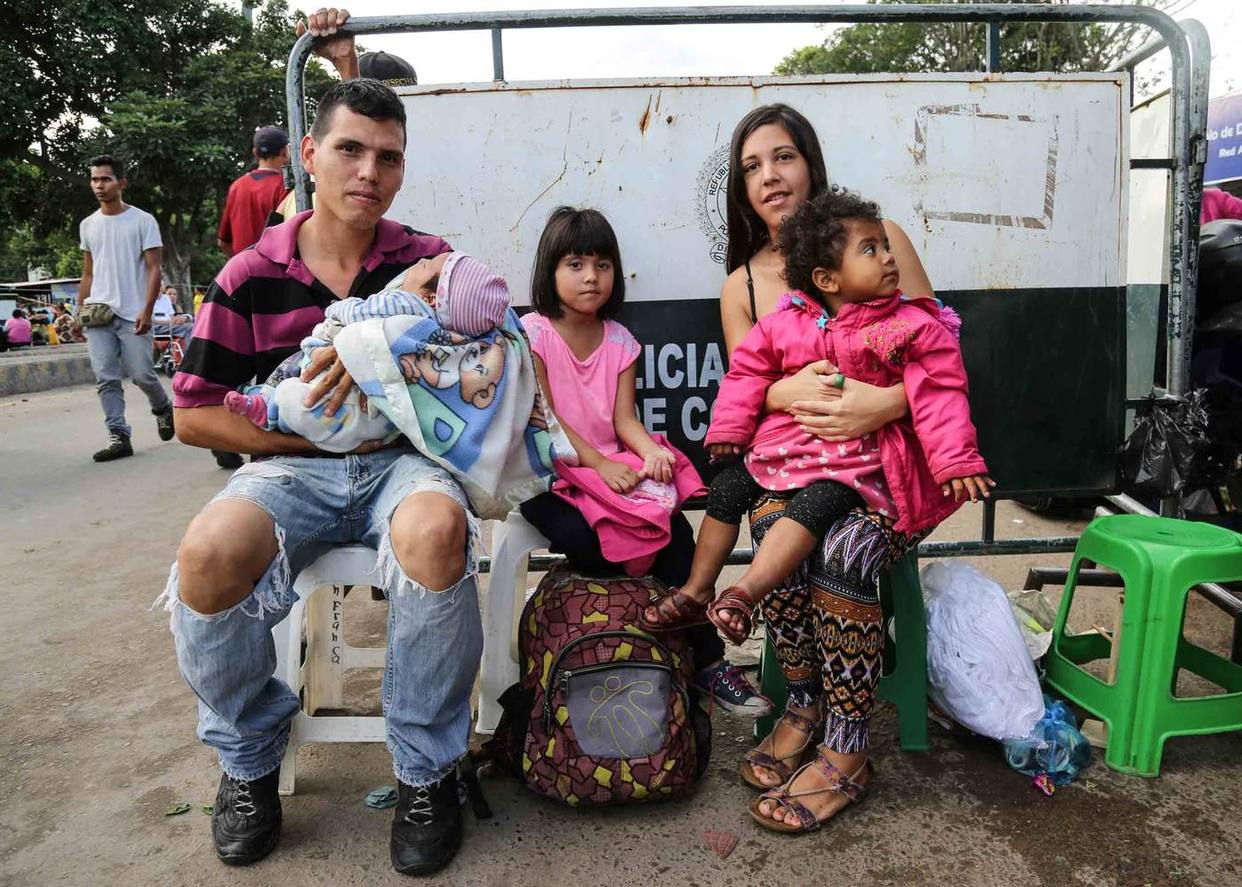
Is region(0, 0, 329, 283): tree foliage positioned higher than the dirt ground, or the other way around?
region(0, 0, 329, 283): tree foliage

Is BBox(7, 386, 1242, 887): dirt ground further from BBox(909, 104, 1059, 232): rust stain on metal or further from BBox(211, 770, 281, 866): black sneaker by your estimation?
BBox(909, 104, 1059, 232): rust stain on metal

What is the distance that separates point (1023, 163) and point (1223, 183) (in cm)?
1156

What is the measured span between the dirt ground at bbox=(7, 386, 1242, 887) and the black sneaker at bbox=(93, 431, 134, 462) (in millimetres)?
3782

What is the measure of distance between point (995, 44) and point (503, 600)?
83.7 inches

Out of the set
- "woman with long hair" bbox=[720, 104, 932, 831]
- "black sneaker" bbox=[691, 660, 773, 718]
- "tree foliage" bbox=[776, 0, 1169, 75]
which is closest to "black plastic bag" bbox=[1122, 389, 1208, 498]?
"woman with long hair" bbox=[720, 104, 932, 831]

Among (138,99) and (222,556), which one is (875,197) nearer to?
(222,556)

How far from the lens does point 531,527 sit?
2.19 m

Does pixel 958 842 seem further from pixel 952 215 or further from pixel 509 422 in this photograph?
pixel 952 215

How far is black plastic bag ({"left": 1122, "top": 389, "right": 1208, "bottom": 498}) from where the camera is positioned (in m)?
2.56

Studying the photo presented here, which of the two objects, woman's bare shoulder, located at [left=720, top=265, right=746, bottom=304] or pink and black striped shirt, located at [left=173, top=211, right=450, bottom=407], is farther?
woman's bare shoulder, located at [left=720, top=265, right=746, bottom=304]

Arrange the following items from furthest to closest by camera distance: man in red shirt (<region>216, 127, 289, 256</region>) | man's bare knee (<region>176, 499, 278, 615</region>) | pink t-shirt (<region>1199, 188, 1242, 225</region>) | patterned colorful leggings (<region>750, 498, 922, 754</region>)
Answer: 1. man in red shirt (<region>216, 127, 289, 256</region>)
2. pink t-shirt (<region>1199, 188, 1242, 225</region>)
3. patterned colorful leggings (<region>750, 498, 922, 754</region>)
4. man's bare knee (<region>176, 499, 278, 615</region>)

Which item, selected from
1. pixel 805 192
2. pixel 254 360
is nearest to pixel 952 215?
pixel 805 192

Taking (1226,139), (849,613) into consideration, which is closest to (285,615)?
(849,613)

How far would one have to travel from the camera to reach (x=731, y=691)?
2.21 metres
